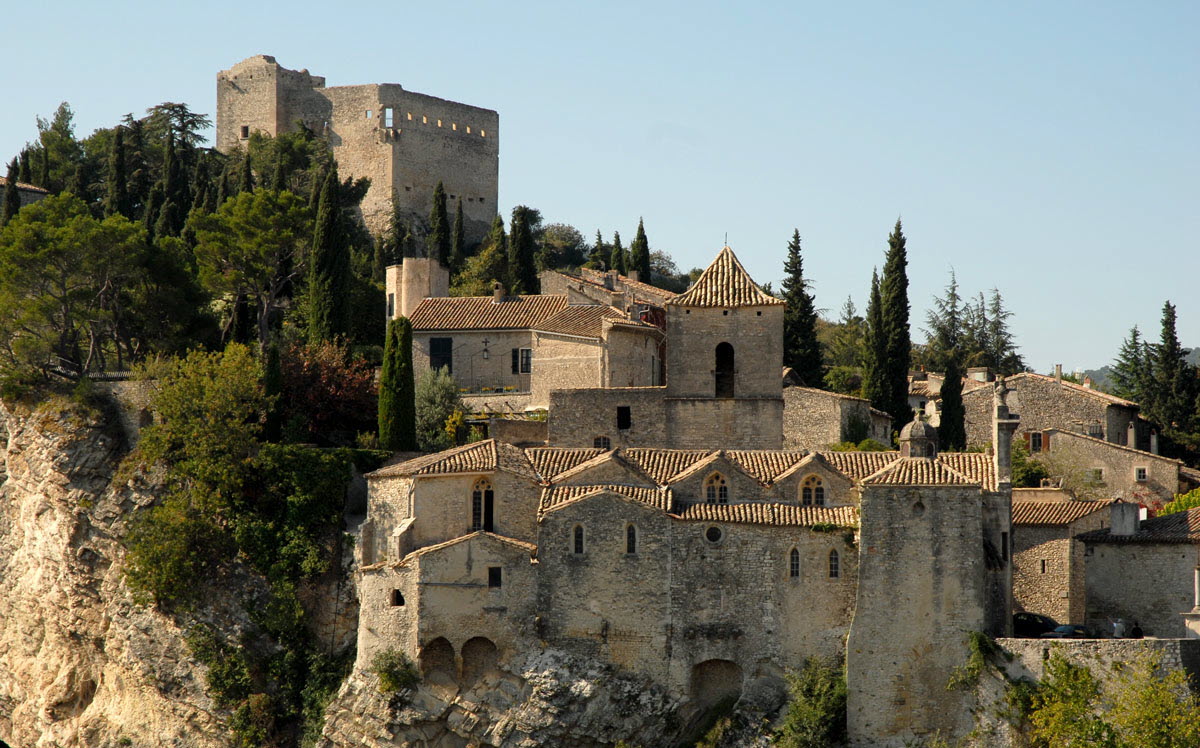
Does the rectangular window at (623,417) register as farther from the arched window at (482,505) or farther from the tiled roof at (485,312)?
the tiled roof at (485,312)

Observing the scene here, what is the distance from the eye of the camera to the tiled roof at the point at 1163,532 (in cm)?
4553

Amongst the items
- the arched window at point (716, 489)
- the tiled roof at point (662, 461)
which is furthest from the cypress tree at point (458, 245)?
the arched window at point (716, 489)

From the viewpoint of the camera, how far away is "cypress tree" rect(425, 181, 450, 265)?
7506 cm

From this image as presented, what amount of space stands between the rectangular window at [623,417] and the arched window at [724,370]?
2639mm

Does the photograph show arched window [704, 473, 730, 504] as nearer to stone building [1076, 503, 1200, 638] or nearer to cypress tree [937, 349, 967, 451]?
stone building [1076, 503, 1200, 638]

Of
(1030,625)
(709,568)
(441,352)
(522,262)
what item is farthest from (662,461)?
(522,262)

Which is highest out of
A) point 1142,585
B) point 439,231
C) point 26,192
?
point 26,192

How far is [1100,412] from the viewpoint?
61.4 metres

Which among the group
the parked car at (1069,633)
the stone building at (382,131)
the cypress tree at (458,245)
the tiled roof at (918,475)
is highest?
the stone building at (382,131)

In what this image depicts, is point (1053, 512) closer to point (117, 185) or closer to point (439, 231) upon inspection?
point (439, 231)

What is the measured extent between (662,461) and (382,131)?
43.4 m

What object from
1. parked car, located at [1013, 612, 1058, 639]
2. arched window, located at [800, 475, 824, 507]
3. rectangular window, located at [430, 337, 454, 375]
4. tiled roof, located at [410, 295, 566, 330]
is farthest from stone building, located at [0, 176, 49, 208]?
parked car, located at [1013, 612, 1058, 639]

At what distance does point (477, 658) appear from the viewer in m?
42.7

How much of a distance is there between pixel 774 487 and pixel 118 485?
19221 millimetres
